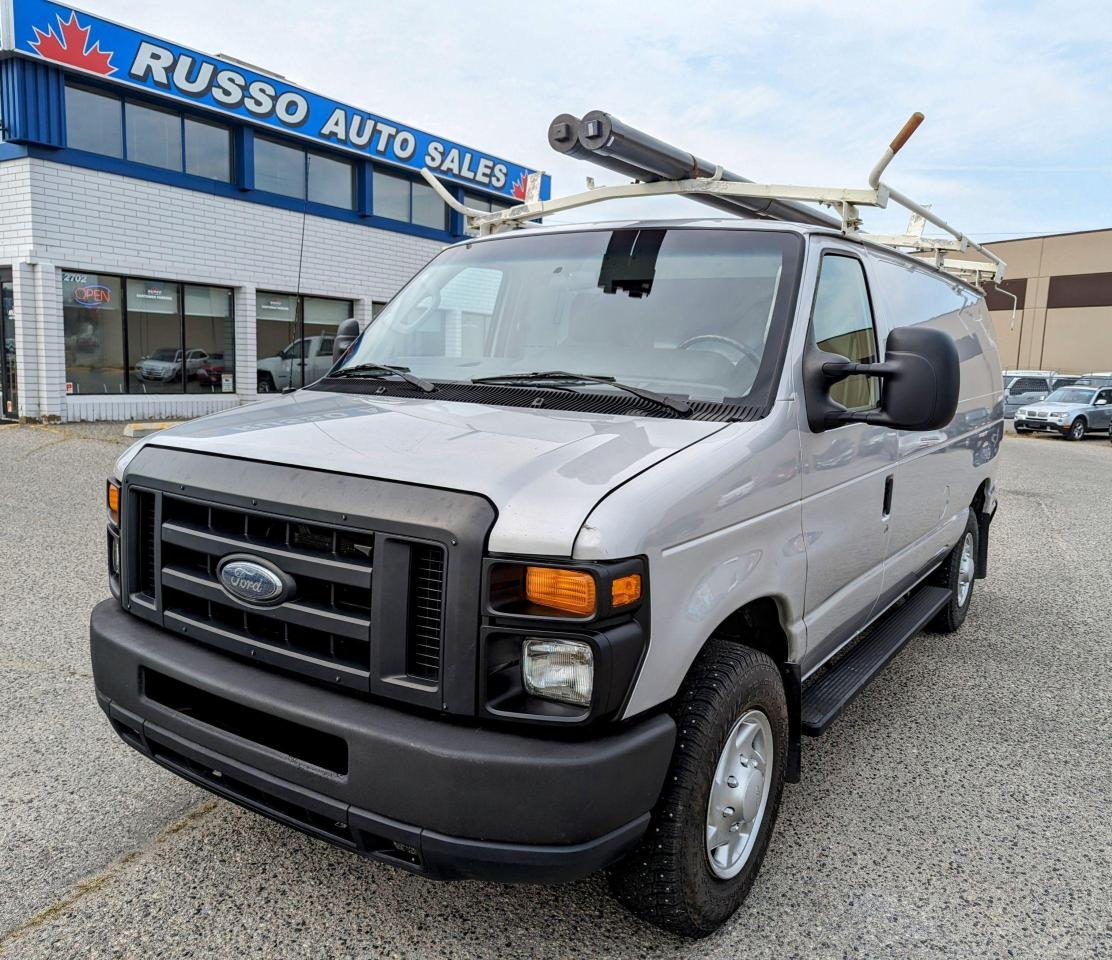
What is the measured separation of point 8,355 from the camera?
1462cm

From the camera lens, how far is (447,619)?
6.88 ft

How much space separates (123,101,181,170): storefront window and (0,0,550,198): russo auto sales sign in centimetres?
49

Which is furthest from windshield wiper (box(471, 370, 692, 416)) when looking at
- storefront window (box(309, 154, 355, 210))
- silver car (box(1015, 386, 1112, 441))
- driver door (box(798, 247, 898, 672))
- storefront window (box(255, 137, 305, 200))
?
silver car (box(1015, 386, 1112, 441))

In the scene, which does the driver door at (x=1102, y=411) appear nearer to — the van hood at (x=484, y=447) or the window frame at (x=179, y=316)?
the window frame at (x=179, y=316)

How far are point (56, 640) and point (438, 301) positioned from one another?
9.68ft

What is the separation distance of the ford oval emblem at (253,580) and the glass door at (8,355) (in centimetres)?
1436

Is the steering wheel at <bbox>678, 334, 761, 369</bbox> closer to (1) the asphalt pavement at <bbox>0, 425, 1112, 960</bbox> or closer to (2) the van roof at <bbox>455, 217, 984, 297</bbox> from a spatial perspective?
(2) the van roof at <bbox>455, 217, 984, 297</bbox>

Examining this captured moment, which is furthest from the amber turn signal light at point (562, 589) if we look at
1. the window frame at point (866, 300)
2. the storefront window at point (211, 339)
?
the storefront window at point (211, 339)

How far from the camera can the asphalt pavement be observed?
8.48 ft

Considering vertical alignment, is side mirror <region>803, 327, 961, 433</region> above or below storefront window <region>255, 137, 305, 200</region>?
below

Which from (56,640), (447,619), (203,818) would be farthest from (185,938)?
(56,640)

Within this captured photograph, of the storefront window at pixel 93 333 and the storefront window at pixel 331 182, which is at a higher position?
the storefront window at pixel 331 182

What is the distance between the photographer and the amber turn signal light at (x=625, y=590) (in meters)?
2.05

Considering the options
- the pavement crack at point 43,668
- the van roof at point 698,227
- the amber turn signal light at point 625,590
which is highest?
the van roof at point 698,227
